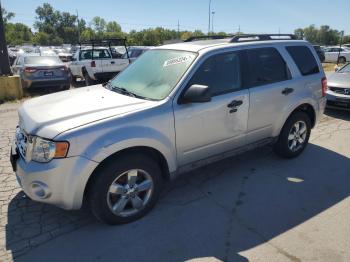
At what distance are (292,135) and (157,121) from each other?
8.58 ft

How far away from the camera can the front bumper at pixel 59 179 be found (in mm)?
2982

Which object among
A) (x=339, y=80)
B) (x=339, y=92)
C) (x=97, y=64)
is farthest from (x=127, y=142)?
(x=97, y=64)

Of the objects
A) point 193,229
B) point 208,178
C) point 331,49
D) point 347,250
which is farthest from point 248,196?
point 331,49

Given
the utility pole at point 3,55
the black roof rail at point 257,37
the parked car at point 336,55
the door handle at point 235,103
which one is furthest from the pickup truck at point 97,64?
the parked car at point 336,55

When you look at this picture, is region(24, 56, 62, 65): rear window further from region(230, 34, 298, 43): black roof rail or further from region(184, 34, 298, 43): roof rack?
region(230, 34, 298, 43): black roof rail

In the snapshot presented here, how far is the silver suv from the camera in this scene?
10.0 ft

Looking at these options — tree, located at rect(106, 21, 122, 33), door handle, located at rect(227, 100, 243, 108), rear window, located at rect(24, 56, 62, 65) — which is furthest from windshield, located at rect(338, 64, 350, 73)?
tree, located at rect(106, 21, 122, 33)

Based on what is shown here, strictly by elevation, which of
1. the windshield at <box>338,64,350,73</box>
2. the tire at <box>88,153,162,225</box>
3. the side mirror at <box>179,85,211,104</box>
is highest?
the side mirror at <box>179,85,211,104</box>

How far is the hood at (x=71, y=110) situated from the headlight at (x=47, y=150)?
0.21ft

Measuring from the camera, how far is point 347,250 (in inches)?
122

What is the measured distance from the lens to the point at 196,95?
345 centimetres

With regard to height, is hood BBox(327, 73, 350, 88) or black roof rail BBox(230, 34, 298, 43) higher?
black roof rail BBox(230, 34, 298, 43)

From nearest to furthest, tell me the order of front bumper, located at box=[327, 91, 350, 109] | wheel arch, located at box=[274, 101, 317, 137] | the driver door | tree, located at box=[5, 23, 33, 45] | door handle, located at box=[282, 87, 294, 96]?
the driver door < door handle, located at box=[282, 87, 294, 96] < wheel arch, located at box=[274, 101, 317, 137] < front bumper, located at box=[327, 91, 350, 109] < tree, located at box=[5, 23, 33, 45]

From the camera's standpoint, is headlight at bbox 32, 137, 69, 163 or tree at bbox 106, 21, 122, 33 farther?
tree at bbox 106, 21, 122, 33
